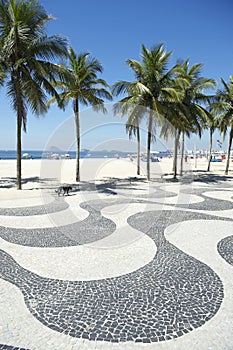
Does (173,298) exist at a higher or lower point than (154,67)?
lower

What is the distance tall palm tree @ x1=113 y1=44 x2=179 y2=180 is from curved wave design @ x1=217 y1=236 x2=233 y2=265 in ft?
34.3

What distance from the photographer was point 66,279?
4160mm

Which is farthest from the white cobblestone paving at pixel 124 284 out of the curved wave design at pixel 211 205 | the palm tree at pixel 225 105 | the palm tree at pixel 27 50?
the palm tree at pixel 225 105

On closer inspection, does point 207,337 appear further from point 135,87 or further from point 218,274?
point 135,87

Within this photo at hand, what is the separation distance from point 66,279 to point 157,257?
6.43 ft

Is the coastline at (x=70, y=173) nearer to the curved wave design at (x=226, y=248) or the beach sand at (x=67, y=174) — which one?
the beach sand at (x=67, y=174)

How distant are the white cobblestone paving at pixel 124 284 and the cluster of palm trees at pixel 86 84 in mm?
7481

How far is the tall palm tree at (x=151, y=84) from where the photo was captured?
1514 centimetres

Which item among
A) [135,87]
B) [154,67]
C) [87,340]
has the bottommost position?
[87,340]

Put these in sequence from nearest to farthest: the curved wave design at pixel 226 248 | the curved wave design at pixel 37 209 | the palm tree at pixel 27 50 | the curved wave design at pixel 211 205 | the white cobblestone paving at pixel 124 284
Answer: the white cobblestone paving at pixel 124 284, the curved wave design at pixel 226 248, the curved wave design at pixel 37 209, the curved wave design at pixel 211 205, the palm tree at pixel 27 50

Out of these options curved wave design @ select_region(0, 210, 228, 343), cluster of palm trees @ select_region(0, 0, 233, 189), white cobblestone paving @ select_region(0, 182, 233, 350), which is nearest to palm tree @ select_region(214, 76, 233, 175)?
cluster of palm trees @ select_region(0, 0, 233, 189)

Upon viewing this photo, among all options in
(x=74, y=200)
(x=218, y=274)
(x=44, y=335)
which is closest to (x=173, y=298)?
(x=218, y=274)

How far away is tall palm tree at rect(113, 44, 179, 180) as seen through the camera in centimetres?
1514

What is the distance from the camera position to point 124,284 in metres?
4.04
